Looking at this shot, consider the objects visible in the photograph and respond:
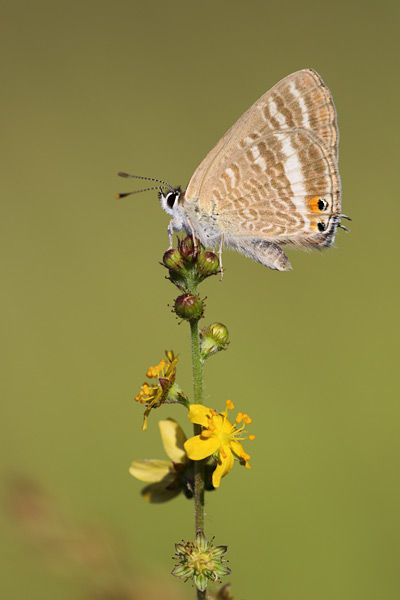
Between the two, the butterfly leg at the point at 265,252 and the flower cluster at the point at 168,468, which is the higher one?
the butterfly leg at the point at 265,252

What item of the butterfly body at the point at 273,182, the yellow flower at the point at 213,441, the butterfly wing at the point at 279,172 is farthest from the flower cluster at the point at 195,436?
the butterfly wing at the point at 279,172

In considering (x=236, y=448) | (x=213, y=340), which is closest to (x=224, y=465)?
(x=236, y=448)

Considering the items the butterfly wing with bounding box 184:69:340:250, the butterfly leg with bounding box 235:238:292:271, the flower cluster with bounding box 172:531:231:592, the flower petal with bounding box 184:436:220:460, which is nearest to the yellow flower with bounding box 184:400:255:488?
the flower petal with bounding box 184:436:220:460

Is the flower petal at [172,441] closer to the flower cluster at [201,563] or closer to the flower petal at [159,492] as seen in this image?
the flower petal at [159,492]

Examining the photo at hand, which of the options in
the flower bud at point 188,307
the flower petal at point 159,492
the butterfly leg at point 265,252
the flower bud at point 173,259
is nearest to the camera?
the flower bud at point 188,307

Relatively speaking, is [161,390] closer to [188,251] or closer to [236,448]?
[236,448]

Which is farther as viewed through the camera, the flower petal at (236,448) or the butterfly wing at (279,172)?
the butterfly wing at (279,172)
